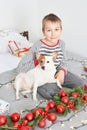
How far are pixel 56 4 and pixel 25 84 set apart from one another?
1.18 m

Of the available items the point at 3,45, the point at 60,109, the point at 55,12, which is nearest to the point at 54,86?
the point at 60,109

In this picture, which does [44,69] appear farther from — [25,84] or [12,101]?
[12,101]

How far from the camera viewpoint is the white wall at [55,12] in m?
2.12

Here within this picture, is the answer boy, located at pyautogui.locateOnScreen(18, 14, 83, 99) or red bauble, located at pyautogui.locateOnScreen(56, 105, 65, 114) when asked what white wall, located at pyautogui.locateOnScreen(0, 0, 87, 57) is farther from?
red bauble, located at pyautogui.locateOnScreen(56, 105, 65, 114)

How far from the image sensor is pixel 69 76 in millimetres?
1501

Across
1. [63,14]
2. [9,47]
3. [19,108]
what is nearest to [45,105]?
[19,108]

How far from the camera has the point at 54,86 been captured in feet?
4.43

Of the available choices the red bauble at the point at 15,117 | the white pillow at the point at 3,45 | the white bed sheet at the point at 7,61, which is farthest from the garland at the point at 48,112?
the white pillow at the point at 3,45

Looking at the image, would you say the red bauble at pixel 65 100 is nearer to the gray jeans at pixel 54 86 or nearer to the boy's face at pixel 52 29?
the gray jeans at pixel 54 86

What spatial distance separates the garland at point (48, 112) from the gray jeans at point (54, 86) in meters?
0.06

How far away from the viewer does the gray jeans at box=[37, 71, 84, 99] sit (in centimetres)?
132

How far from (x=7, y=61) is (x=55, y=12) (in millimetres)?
786

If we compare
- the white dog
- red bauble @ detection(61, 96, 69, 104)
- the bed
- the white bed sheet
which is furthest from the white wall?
red bauble @ detection(61, 96, 69, 104)

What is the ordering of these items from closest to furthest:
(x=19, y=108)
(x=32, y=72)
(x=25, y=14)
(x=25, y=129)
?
(x=25, y=129) < (x=19, y=108) < (x=32, y=72) < (x=25, y=14)
